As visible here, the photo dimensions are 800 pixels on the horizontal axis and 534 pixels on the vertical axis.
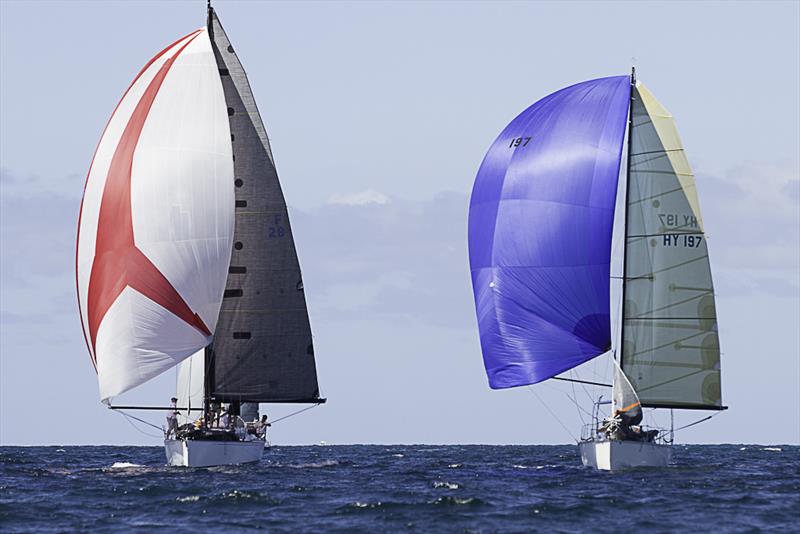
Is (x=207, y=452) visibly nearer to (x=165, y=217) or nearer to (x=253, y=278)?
(x=253, y=278)

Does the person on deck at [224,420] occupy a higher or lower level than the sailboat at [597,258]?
lower

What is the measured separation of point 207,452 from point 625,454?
11515mm

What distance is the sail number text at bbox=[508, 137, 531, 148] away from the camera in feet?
152

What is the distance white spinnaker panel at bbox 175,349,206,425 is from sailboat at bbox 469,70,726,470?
845 centimetres

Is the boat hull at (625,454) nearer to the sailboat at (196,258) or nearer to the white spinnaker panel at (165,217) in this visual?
the sailboat at (196,258)

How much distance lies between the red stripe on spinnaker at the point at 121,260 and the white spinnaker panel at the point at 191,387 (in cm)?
363

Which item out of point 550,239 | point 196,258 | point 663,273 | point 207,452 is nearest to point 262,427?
point 207,452

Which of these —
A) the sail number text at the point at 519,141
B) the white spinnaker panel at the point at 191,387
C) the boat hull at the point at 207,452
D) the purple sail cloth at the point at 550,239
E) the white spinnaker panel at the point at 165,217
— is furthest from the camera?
the white spinnaker panel at the point at 191,387

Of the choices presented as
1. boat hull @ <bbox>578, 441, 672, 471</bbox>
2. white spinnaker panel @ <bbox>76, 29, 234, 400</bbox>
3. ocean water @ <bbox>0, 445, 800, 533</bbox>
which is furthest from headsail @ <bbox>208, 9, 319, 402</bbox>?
boat hull @ <bbox>578, 441, 672, 471</bbox>

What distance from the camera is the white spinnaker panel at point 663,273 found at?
45875mm

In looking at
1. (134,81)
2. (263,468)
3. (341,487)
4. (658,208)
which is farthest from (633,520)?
(134,81)

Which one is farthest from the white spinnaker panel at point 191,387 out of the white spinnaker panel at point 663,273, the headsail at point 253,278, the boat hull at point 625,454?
the white spinnaker panel at point 663,273

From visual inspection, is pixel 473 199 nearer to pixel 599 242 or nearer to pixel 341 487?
pixel 599 242

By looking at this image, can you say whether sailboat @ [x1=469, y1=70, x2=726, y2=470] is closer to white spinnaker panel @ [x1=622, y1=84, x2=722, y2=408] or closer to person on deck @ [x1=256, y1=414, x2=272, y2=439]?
white spinnaker panel @ [x1=622, y1=84, x2=722, y2=408]
